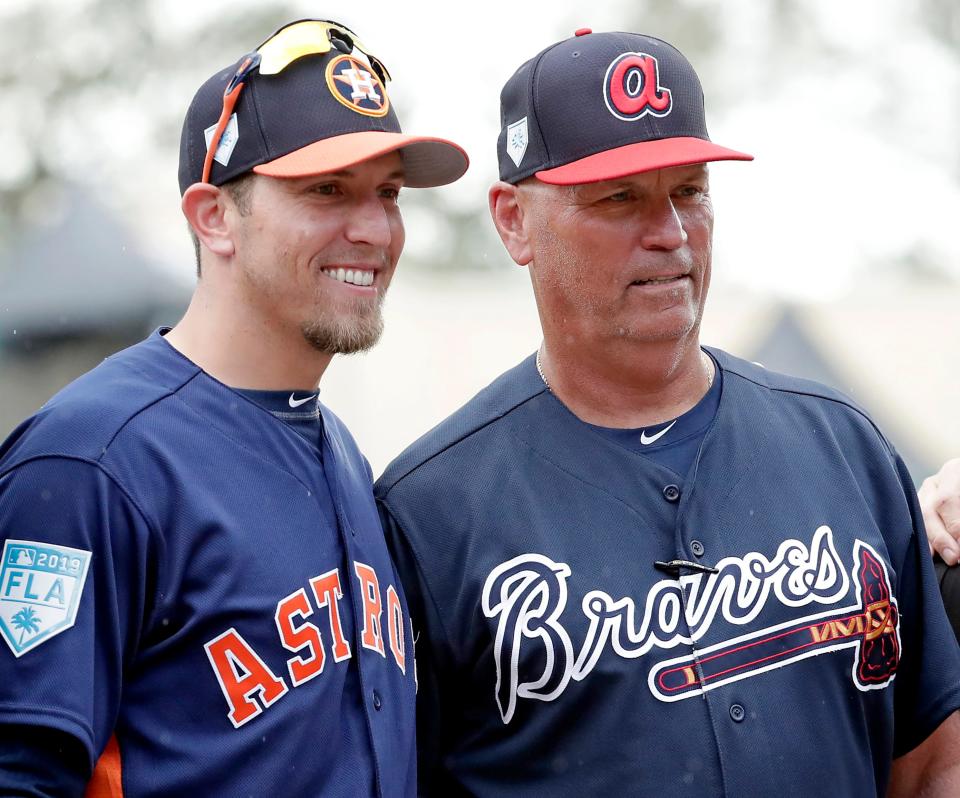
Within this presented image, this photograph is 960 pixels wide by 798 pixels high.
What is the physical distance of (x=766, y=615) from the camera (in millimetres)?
2709

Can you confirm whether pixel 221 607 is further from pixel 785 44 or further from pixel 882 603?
pixel 785 44

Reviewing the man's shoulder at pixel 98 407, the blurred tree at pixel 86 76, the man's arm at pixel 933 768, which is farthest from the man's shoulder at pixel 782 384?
the blurred tree at pixel 86 76

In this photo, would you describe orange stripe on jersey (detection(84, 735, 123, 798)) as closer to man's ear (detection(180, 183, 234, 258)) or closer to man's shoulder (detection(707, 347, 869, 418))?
man's ear (detection(180, 183, 234, 258))

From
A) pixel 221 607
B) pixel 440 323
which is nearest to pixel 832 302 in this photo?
pixel 440 323

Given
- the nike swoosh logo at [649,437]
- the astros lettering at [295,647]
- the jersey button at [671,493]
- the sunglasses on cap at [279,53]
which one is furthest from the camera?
the nike swoosh logo at [649,437]

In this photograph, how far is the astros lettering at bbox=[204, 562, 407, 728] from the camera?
228cm

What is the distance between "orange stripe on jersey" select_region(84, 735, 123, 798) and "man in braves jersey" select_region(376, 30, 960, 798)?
81 cm

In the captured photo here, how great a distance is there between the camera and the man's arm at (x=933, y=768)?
2.89m

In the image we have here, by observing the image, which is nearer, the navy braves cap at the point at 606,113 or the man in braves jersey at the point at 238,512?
the man in braves jersey at the point at 238,512

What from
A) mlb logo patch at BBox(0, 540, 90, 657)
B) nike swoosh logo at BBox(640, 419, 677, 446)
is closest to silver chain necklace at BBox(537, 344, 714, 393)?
nike swoosh logo at BBox(640, 419, 677, 446)

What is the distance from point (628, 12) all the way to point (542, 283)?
21.9 m

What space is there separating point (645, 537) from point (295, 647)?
0.82m

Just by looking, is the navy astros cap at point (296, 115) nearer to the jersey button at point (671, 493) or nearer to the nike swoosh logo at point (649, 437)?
the nike swoosh logo at point (649, 437)

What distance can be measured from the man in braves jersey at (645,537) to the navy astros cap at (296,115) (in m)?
0.44
